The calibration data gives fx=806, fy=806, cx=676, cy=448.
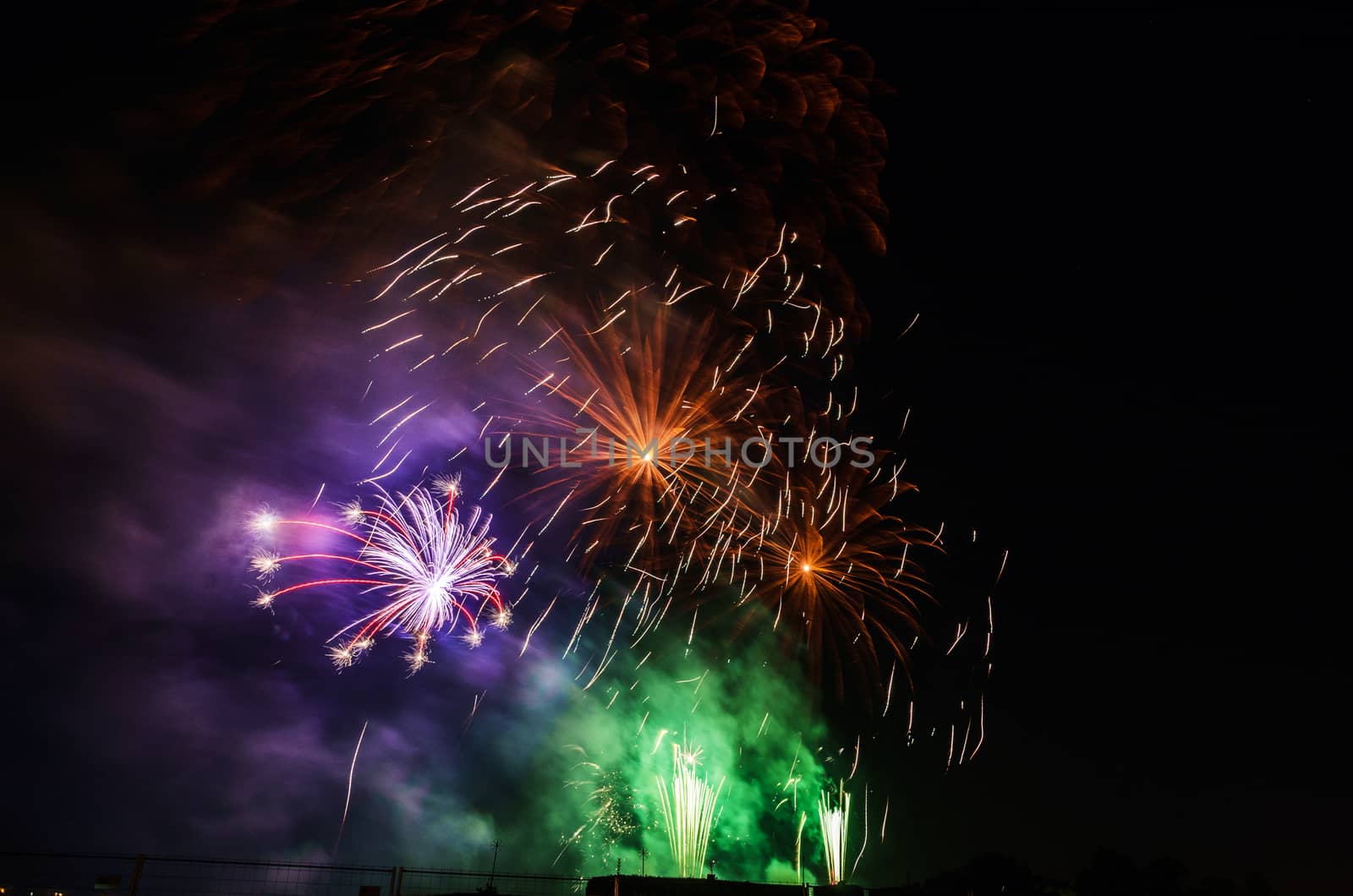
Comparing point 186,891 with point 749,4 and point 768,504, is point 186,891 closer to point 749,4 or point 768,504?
point 768,504

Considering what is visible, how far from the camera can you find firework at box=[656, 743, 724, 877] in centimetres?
2148

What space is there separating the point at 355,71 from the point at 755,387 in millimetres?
9432

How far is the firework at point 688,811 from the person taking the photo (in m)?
21.5

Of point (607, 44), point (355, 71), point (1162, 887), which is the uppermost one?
point (607, 44)

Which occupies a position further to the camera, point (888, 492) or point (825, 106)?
point (888, 492)

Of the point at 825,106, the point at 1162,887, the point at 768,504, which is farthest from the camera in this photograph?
the point at 1162,887

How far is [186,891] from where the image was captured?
1098 cm

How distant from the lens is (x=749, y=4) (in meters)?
13.6

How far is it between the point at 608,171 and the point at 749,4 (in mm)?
3742

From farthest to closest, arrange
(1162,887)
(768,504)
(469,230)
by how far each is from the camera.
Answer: (1162,887) < (768,504) < (469,230)

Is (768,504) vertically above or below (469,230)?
below

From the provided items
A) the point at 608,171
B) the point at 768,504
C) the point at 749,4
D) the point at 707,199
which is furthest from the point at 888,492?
the point at 749,4

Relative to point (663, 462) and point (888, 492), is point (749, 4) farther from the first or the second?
point (888, 492)

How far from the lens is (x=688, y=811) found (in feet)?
74.1
